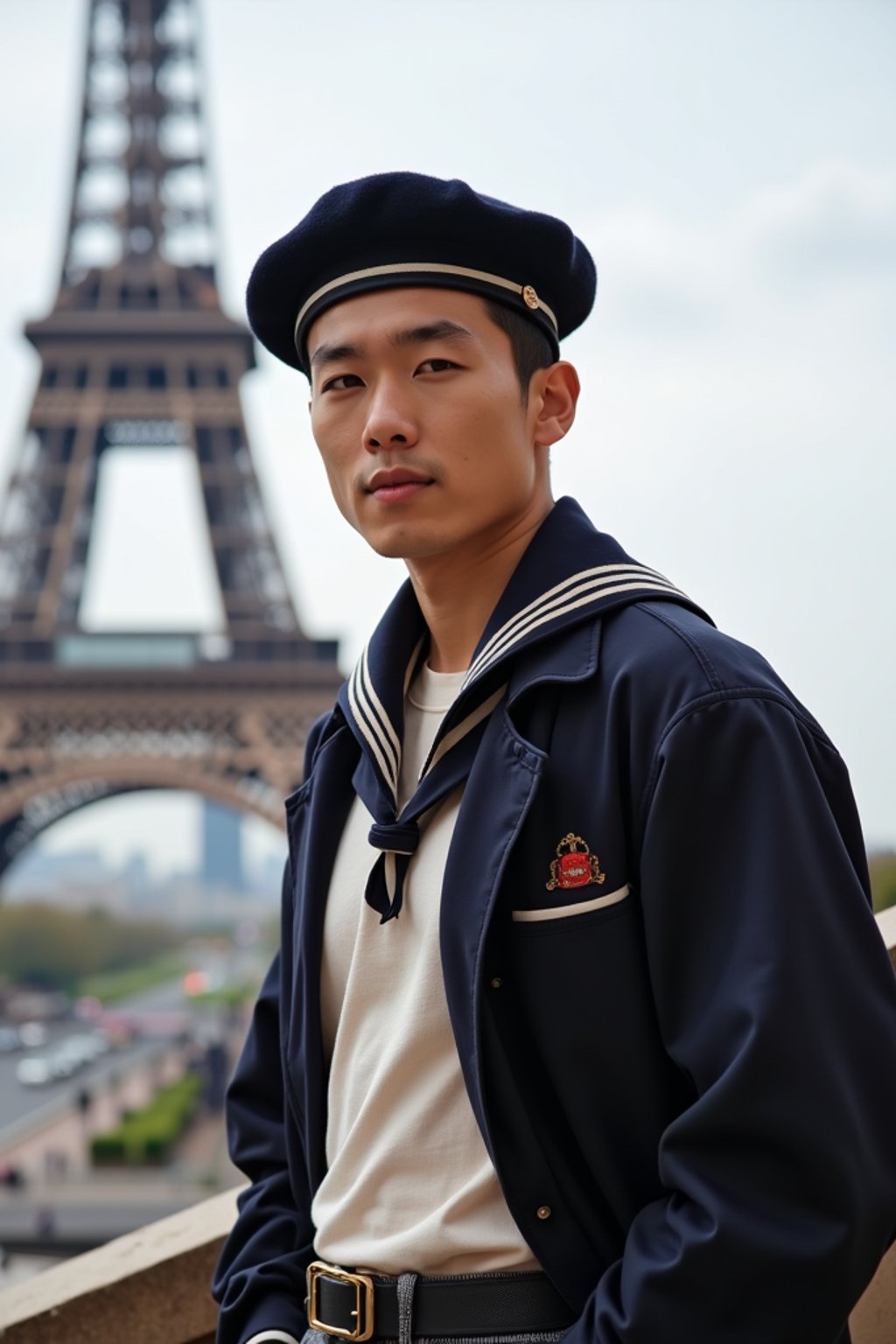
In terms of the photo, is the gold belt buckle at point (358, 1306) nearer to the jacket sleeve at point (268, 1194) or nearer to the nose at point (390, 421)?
the jacket sleeve at point (268, 1194)

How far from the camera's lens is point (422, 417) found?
1.75m

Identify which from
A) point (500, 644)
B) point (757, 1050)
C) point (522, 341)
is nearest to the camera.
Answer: point (757, 1050)

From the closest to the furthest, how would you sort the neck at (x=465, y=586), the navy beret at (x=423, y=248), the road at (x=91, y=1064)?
1. the navy beret at (x=423, y=248)
2. the neck at (x=465, y=586)
3. the road at (x=91, y=1064)

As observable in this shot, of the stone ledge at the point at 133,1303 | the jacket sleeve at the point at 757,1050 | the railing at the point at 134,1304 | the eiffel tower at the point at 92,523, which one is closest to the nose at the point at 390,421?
the jacket sleeve at the point at 757,1050

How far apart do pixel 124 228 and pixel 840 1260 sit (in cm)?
3053

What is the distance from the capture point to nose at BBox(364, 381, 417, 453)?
68.4 inches

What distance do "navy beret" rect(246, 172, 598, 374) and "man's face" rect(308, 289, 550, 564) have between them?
0.08ft

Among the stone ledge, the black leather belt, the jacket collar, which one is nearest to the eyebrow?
the jacket collar

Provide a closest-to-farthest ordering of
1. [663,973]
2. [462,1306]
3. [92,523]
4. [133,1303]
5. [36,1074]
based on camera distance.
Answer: [663,973], [462,1306], [133,1303], [92,523], [36,1074]

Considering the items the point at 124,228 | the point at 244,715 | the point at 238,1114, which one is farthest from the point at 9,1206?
the point at 238,1114

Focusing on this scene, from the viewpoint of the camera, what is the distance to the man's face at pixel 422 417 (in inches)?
68.9

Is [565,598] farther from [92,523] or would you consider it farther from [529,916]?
[92,523]

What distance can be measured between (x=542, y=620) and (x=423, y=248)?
45 centimetres

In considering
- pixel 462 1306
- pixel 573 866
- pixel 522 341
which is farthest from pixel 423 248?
pixel 462 1306
